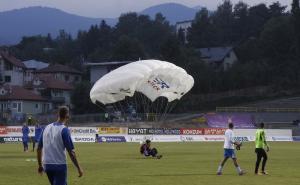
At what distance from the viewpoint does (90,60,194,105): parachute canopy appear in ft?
124

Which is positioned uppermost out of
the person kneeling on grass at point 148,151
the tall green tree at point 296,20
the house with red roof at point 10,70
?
the tall green tree at point 296,20

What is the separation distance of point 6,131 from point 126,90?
30740 millimetres

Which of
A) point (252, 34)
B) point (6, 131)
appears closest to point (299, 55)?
point (252, 34)

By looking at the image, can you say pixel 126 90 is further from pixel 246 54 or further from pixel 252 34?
pixel 252 34

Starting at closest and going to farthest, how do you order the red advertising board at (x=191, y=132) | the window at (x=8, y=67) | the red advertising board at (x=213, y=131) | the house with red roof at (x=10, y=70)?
the red advertising board at (x=191, y=132) → the red advertising board at (x=213, y=131) → the house with red roof at (x=10, y=70) → the window at (x=8, y=67)

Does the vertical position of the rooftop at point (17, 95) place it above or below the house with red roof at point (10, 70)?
below

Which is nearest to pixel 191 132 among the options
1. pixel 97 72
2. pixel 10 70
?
pixel 10 70

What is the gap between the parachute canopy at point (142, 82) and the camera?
37781 mm

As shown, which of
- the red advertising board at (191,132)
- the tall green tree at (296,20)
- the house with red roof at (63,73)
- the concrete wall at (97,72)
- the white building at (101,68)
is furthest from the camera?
the house with red roof at (63,73)

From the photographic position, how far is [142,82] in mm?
38625

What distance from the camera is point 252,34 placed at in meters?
177

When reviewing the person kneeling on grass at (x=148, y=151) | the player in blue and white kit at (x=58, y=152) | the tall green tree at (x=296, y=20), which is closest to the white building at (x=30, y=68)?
the tall green tree at (x=296, y=20)

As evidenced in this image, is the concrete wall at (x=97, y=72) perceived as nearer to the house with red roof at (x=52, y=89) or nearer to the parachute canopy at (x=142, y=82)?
the house with red roof at (x=52, y=89)

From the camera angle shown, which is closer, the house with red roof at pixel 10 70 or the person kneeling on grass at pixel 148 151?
the person kneeling on grass at pixel 148 151
